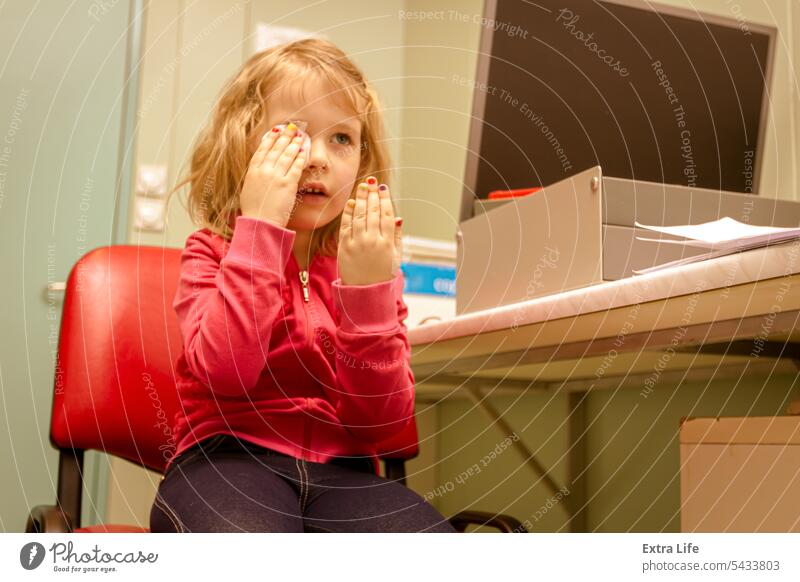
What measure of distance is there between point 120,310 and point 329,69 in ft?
1.24

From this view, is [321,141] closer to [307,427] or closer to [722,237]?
[307,427]

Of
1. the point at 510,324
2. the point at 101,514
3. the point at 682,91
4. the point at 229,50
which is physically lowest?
the point at 101,514

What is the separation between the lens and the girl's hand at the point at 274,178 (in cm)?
78

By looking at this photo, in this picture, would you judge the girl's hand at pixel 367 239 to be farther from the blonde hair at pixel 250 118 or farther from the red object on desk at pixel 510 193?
the red object on desk at pixel 510 193

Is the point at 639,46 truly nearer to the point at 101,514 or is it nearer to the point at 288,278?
the point at 288,278

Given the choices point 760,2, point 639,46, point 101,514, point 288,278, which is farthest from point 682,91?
point 101,514

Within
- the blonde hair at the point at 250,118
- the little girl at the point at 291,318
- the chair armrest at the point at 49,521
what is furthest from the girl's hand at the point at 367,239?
the chair armrest at the point at 49,521

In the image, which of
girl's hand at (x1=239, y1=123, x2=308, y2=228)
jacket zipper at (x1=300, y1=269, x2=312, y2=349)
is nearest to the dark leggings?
jacket zipper at (x1=300, y1=269, x2=312, y2=349)

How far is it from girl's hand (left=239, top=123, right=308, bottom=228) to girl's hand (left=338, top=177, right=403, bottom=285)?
62 millimetres

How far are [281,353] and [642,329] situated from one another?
376 millimetres

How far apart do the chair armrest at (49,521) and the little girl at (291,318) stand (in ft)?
0.28

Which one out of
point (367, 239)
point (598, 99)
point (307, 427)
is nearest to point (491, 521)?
point (307, 427)
